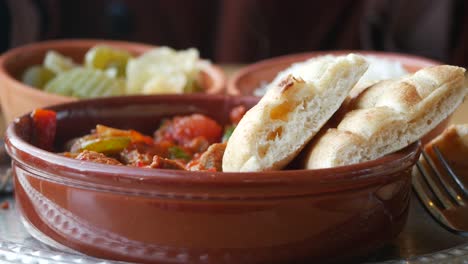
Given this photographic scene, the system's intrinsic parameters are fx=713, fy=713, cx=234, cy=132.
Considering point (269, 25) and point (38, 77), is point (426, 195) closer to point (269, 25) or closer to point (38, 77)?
point (38, 77)

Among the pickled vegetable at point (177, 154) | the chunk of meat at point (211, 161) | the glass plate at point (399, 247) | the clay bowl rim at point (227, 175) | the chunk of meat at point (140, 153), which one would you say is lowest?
the glass plate at point (399, 247)

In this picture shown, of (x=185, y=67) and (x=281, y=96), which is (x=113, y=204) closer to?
(x=281, y=96)

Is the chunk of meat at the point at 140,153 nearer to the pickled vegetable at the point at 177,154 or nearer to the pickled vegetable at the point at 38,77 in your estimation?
the pickled vegetable at the point at 177,154

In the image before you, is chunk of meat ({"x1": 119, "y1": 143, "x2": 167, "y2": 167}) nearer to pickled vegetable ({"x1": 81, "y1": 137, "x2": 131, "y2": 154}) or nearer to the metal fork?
pickled vegetable ({"x1": 81, "y1": 137, "x2": 131, "y2": 154})

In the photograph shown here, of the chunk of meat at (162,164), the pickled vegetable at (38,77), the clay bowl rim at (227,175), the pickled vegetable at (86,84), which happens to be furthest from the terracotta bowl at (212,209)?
the pickled vegetable at (38,77)

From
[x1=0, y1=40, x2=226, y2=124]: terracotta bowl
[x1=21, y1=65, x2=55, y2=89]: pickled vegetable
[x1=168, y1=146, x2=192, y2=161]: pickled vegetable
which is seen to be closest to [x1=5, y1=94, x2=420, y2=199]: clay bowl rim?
[x1=168, y1=146, x2=192, y2=161]: pickled vegetable

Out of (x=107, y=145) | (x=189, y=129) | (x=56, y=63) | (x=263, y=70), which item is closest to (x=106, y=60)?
(x=56, y=63)
